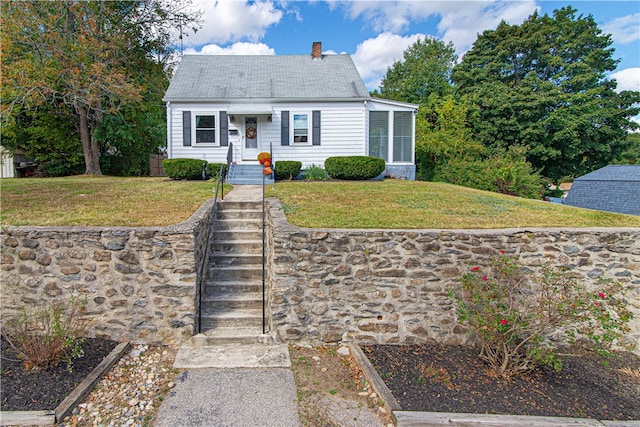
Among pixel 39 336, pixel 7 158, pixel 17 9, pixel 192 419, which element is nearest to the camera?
pixel 192 419

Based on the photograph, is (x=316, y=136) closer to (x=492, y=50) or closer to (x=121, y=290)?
(x=121, y=290)

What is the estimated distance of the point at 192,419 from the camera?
310 centimetres

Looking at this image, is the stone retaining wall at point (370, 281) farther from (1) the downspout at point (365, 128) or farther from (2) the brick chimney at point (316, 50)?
(2) the brick chimney at point (316, 50)

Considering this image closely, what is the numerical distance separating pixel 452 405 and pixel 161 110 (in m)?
20.1

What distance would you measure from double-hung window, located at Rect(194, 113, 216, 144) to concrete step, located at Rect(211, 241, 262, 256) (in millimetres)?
8590

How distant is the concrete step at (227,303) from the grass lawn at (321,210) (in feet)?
3.85

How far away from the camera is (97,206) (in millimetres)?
6156

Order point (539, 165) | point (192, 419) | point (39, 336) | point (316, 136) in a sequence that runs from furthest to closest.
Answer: point (539, 165), point (316, 136), point (39, 336), point (192, 419)

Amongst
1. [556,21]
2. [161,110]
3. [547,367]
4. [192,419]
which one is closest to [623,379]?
[547,367]

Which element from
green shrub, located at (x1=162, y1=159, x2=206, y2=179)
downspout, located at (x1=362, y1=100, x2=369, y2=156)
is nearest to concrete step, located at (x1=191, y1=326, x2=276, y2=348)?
green shrub, located at (x1=162, y1=159, x2=206, y2=179)

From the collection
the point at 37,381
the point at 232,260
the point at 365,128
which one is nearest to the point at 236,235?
the point at 232,260

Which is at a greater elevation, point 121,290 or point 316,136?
point 316,136

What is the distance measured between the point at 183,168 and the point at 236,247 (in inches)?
275

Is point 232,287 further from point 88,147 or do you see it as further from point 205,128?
point 88,147
